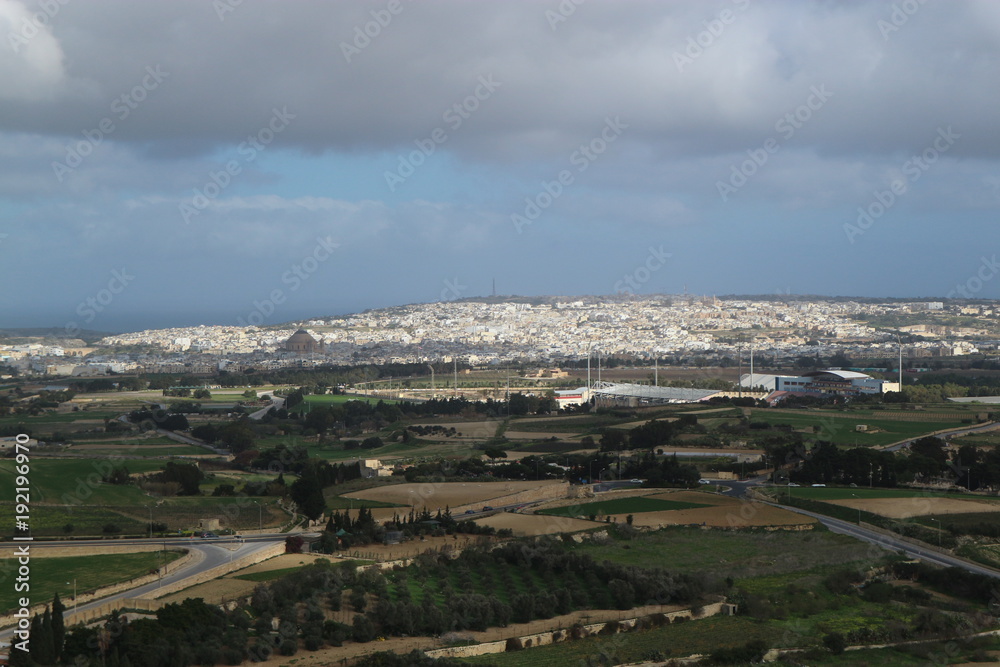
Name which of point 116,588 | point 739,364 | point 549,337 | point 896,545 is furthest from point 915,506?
point 549,337

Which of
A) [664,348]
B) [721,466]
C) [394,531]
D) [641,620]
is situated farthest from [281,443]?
[664,348]

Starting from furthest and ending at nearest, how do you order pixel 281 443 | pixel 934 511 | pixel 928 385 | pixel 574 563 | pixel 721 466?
1. pixel 928 385
2. pixel 281 443
3. pixel 721 466
4. pixel 934 511
5. pixel 574 563

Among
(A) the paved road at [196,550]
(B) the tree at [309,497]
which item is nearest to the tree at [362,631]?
(A) the paved road at [196,550]

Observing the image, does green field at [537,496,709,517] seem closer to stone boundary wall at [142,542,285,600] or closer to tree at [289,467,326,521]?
tree at [289,467,326,521]

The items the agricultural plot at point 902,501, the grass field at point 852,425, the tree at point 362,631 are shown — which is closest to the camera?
the tree at point 362,631

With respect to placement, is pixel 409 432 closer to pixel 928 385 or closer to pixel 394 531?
pixel 394 531

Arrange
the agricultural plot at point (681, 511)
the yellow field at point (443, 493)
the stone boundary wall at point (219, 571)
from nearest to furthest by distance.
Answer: the stone boundary wall at point (219, 571) < the agricultural plot at point (681, 511) < the yellow field at point (443, 493)

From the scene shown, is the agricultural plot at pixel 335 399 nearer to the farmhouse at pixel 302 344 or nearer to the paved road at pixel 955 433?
the paved road at pixel 955 433
